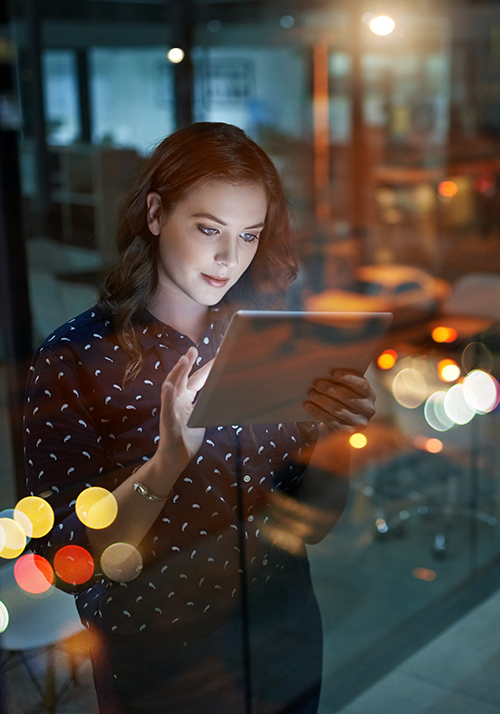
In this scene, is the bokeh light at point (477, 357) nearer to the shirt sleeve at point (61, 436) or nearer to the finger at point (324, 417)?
the finger at point (324, 417)

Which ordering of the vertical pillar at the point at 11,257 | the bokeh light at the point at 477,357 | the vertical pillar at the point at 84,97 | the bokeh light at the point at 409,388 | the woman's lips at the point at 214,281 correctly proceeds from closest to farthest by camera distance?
the woman's lips at the point at 214,281 < the vertical pillar at the point at 11,257 < the vertical pillar at the point at 84,97 < the bokeh light at the point at 477,357 < the bokeh light at the point at 409,388

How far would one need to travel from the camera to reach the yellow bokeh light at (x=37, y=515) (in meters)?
0.99

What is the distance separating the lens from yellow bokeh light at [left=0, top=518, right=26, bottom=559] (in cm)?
122

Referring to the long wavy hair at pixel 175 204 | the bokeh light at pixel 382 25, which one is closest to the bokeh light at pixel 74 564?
the long wavy hair at pixel 175 204

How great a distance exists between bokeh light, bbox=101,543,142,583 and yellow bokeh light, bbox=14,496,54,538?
90 mm

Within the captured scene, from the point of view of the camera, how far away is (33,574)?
1210 millimetres

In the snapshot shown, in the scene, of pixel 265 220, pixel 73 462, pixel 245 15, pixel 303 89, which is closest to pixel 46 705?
pixel 73 462

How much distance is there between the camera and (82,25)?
2.49 metres

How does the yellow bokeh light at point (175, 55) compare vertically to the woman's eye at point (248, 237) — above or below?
above

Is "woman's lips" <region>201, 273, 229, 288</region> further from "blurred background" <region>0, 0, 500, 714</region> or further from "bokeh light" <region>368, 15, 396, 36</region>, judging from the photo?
"bokeh light" <region>368, 15, 396, 36</region>

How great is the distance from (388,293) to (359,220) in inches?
26.0

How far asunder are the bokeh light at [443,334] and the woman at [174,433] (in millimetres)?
2698

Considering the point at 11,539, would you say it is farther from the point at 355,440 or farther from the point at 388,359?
the point at 388,359

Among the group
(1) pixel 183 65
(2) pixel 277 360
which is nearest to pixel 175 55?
(1) pixel 183 65
